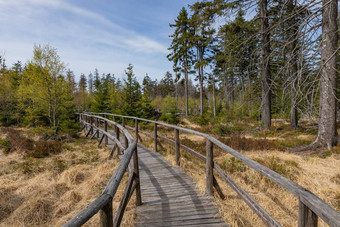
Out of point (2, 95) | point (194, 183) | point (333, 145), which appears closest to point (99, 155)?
point (194, 183)

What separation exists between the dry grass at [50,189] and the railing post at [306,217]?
90.3 inches

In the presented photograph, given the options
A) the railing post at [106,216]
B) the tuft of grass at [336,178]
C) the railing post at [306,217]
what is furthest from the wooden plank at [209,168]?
the tuft of grass at [336,178]

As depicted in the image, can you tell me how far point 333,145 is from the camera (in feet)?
23.3

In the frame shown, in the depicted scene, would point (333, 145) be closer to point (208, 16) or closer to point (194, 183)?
point (194, 183)

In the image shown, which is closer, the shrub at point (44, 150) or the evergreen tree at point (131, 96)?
the shrub at point (44, 150)

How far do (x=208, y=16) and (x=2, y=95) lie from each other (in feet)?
73.7

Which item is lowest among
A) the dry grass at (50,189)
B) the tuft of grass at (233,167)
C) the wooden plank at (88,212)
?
the dry grass at (50,189)

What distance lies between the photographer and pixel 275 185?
484 centimetres

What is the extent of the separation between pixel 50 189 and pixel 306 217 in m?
5.74

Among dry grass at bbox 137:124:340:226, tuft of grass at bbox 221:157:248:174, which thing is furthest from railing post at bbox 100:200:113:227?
tuft of grass at bbox 221:157:248:174

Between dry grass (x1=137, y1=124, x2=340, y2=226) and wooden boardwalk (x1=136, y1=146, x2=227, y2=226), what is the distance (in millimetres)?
210

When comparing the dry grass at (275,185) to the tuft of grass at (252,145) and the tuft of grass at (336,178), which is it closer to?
the tuft of grass at (336,178)

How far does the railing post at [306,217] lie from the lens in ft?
4.50

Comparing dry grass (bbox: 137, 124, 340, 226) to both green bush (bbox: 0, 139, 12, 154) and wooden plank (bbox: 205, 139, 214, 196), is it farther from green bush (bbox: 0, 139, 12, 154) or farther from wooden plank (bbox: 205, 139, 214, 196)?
green bush (bbox: 0, 139, 12, 154)
